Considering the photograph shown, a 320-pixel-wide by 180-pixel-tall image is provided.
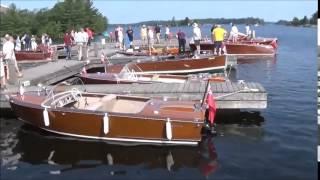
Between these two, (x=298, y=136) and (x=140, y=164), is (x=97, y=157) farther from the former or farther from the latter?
(x=298, y=136)

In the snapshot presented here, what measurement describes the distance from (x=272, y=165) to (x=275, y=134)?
2.56 metres

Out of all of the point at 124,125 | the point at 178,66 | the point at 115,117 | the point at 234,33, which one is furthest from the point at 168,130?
the point at 234,33

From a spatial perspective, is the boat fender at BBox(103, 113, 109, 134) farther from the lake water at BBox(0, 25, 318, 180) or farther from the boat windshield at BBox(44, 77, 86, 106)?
the boat windshield at BBox(44, 77, 86, 106)

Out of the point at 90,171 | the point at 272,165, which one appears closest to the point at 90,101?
the point at 90,171

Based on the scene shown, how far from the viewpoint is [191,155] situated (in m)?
10.8

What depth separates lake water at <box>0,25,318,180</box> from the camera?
32.3 feet

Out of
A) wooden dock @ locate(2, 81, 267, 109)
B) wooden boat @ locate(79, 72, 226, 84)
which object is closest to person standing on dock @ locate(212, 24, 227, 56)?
wooden boat @ locate(79, 72, 226, 84)

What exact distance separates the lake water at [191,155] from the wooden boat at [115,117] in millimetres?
269

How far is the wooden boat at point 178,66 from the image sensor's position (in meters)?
20.4

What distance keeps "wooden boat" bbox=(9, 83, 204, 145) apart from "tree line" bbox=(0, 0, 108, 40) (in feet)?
210

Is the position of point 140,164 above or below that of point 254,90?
below

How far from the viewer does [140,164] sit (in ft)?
34.1

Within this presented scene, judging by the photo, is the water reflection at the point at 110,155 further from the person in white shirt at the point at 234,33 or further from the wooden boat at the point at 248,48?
the person in white shirt at the point at 234,33

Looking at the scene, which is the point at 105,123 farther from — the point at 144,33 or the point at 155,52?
the point at 144,33
